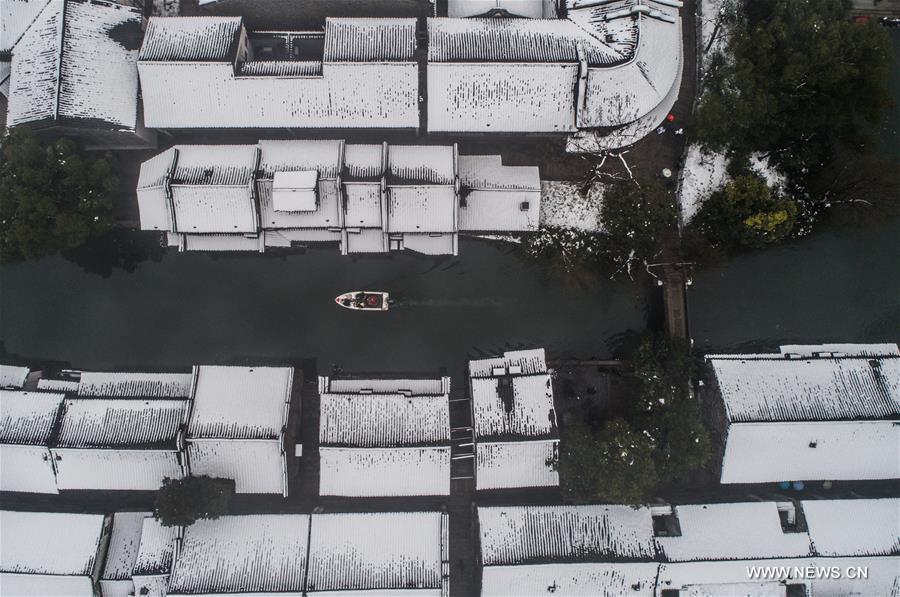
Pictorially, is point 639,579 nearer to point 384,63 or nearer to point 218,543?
point 218,543

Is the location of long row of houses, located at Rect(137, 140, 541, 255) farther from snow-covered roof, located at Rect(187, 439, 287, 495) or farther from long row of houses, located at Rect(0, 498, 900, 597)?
long row of houses, located at Rect(0, 498, 900, 597)

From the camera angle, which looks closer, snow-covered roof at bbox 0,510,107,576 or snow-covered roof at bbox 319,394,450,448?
snow-covered roof at bbox 0,510,107,576

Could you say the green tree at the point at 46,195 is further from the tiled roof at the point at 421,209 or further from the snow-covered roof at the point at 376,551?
the snow-covered roof at the point at 376,551

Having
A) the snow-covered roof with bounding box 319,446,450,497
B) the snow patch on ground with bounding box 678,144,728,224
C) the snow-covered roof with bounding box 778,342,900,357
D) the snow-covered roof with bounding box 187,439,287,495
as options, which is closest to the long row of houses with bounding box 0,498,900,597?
Result: the snow-covered roof with bounding box 319,446,450,497

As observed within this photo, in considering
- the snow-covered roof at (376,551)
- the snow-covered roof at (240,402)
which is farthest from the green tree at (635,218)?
the snow-covered roof at (240,402)

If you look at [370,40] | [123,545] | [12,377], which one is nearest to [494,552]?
[123,545]

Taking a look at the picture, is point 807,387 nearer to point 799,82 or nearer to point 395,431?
point 799,82
